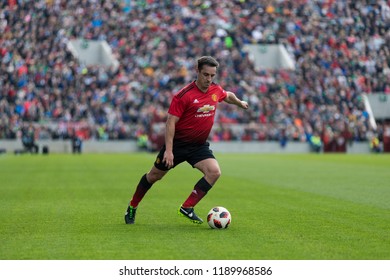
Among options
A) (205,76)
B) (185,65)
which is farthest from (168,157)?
(185,65)

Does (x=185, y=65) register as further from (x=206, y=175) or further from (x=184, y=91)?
(x=184, y=91)

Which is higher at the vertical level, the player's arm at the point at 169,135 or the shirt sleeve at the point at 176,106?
the shirt sleeve at the point at 176,106

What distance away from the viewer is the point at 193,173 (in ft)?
86.7

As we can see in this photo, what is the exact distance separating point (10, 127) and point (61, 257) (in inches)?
1585

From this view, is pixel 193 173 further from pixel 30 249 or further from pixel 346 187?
pixel 30 249

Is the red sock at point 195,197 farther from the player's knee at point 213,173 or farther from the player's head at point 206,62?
the player's head at point 206,62

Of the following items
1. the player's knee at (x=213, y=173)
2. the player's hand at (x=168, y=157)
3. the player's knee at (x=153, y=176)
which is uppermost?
the player's hand at (x=168, y=157)

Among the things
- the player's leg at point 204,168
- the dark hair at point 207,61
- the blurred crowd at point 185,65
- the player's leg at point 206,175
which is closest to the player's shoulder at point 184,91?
the dark hair at point 207,61

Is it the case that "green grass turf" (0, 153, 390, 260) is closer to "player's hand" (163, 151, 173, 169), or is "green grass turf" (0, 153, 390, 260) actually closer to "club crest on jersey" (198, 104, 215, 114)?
"player's hand" (163, 151, 173, 169)

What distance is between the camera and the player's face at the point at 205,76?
10969mm

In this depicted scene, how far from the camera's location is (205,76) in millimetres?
11039

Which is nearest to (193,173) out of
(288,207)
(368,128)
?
(288,207)

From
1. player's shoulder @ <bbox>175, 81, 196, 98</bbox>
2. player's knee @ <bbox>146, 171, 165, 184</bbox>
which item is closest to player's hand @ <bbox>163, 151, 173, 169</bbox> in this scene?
player's knee @ <bbox>146, 171, 165, 184</bbox>

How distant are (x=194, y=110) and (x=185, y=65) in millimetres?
40301
